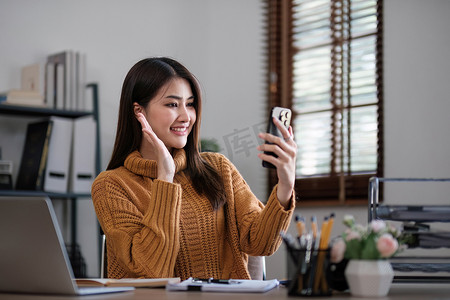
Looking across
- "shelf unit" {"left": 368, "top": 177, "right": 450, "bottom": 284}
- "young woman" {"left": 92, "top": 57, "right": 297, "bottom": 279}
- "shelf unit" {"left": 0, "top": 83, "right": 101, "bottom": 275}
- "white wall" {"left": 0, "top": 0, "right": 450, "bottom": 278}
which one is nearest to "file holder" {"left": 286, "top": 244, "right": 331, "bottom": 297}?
"shelf unit" {"left": 368, "top": 177, "right": 450, "bottom": 284}

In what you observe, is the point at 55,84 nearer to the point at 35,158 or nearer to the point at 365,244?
the point at 35,158

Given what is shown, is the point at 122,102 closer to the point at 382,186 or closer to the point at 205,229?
the point at 205,229

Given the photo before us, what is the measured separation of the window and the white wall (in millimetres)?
87

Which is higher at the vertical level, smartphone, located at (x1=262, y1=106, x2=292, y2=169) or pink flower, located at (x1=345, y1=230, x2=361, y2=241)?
smartphone, located at (x1=262, y1=106, x2=292, y2=169)

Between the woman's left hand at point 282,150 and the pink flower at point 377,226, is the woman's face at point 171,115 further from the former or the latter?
the pink flower at point 377,226

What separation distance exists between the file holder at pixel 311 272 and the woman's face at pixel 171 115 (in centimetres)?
89

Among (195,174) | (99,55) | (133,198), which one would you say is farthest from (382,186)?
(99,55)

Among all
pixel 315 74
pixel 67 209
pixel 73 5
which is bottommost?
pixel 67 209

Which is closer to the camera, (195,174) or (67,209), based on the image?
(195,174)

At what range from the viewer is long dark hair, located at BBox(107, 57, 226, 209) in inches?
73.4

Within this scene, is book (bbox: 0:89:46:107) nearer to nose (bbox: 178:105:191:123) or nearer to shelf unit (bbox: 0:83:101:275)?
shelf unit (bbox: 0:83:101:275)

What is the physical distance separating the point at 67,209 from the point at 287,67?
141 centimetres

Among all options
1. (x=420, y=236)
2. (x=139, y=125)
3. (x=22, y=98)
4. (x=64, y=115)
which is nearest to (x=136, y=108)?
(x=139, y=125)

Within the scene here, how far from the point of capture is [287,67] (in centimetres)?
346
